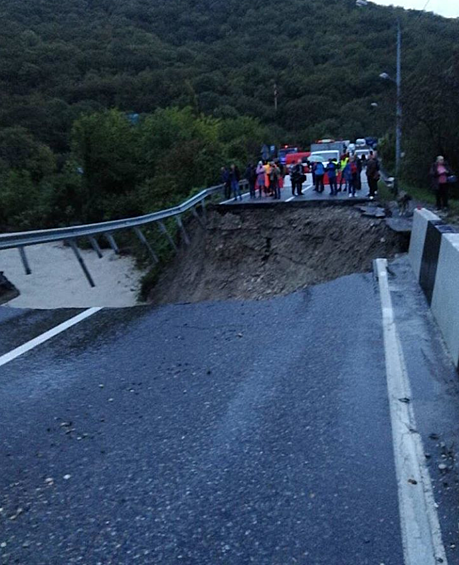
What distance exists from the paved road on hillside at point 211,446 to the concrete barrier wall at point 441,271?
26 cm

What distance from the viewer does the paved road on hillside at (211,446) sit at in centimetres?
342

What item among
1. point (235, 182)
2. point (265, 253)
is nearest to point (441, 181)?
point (265, 253)

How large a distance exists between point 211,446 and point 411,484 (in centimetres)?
139

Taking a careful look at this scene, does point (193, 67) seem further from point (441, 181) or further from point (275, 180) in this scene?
point (441, 181)

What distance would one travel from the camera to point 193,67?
98750mm

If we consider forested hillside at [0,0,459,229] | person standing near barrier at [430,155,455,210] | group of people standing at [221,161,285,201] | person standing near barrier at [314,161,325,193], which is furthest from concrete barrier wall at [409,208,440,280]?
forested hillside at [0,0,459,229]

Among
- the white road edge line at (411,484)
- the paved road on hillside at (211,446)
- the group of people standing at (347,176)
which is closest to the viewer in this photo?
the white road edge line at (411,484)

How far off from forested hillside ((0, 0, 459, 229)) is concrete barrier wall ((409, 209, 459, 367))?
2259 cm

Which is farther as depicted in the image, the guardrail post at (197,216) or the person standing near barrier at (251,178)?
the person standing near barrier at (251,178)

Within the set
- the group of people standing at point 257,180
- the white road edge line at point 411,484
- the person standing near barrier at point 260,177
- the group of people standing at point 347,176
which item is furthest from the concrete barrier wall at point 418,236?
the person standing near barrier at point 260,177

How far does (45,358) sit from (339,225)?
1386 centimetres

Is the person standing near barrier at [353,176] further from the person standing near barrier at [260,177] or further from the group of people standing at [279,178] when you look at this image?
the person standing near barrier at [260,177]

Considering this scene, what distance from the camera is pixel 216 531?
3.50 metres

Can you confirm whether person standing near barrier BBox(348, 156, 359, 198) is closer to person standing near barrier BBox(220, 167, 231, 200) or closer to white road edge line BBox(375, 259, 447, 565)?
person standing near barrier BBox(220, 167, 231, 200)
